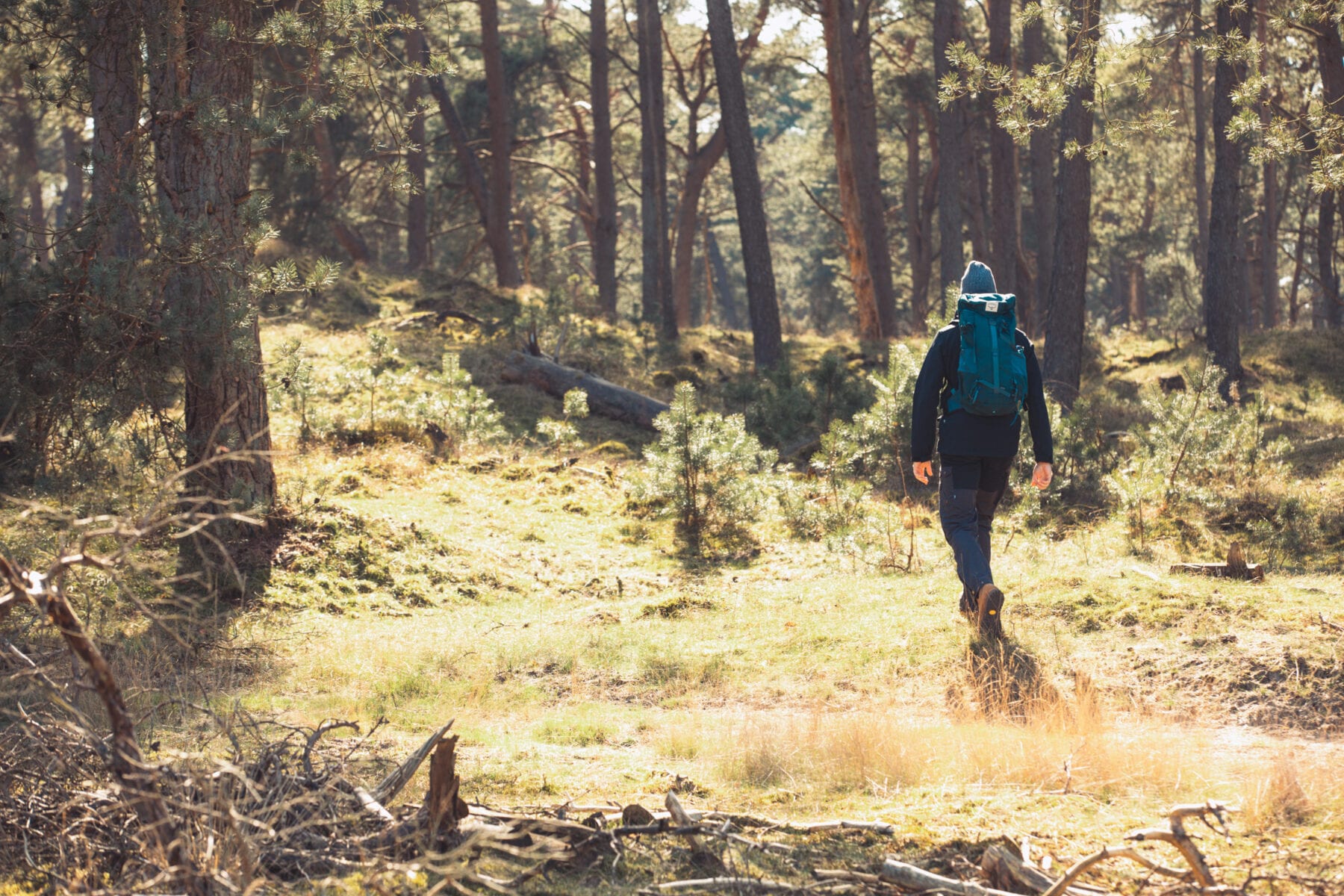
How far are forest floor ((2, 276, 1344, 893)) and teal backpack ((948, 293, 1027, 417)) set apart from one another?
1.44 meters

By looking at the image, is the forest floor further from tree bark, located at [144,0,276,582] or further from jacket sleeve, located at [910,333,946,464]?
jacket sleeve, located at [910,333,946,464]

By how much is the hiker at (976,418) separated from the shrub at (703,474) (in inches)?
164

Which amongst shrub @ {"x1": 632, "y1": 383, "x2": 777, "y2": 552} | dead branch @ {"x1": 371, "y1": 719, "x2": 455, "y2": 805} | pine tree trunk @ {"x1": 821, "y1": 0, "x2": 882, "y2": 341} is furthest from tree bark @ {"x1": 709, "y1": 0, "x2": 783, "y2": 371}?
dead branch @ {"x1": 371, "y1": 719, "x2": 455, "y2": 805}

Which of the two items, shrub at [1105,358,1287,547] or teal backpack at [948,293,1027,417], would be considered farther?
shrub at [1105,358,1287,547]

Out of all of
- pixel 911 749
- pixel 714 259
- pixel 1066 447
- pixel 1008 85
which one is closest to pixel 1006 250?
pixel 1066 447

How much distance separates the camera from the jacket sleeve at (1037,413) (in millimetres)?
6859

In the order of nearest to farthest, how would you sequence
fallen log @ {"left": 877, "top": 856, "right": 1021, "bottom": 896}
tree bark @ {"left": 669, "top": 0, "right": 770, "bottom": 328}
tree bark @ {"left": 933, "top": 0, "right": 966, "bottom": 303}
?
1. fallen log @ {"left": 877, "top": 856, "right": 1021, "bottom": 896}
2. tree bark @ {"left": 933, "top": 0, "right": 966, "bottom": 303}
3. tree bark @ {"left": 669, "top": 0, "right": 770, "bottom": 328}

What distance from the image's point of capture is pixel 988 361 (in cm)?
649

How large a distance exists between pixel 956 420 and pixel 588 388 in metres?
10.0

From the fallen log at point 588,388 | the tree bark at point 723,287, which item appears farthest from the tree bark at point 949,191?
the tree bark at point 723,287

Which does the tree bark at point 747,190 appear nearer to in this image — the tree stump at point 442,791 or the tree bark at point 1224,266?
the tree bark at point 1224,266

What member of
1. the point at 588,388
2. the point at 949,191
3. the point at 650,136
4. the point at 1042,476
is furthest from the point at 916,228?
the point at 1042,476

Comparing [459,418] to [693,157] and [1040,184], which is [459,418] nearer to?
[1040,184]

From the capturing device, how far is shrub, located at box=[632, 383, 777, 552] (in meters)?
10.8
